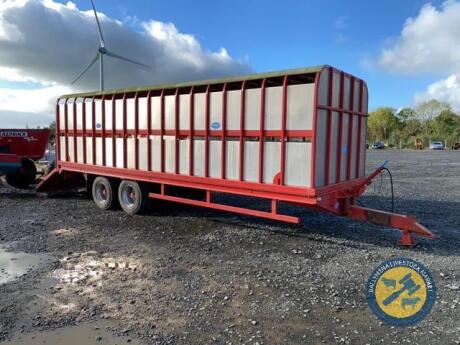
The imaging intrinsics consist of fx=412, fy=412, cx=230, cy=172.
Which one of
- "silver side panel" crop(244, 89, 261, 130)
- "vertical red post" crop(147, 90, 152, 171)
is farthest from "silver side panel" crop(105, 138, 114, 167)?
"silver side panel" crop(244, 89, 261, 130)

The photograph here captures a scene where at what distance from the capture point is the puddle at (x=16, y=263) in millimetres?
5785

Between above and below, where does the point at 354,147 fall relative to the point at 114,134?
below

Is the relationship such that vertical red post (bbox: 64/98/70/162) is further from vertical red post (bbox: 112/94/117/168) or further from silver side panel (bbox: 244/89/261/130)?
silver side panel (bbox: 244/89/261/130)

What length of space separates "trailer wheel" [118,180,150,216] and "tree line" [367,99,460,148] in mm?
73186

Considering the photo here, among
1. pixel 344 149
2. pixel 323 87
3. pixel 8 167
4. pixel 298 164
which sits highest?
pixel 323 87

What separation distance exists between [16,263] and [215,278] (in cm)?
314

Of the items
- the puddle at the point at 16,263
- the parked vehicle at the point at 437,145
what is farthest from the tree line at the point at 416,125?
the puddle at the point at 16,263

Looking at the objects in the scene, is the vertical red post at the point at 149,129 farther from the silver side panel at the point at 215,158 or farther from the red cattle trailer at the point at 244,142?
the silver side panel at the point at 215,158

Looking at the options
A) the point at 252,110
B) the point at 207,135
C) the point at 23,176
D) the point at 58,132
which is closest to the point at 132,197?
the point at 207,135

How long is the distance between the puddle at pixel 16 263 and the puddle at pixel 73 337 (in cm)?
178

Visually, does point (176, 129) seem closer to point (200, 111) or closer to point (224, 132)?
point (200, 111)

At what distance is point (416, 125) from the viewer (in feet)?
268

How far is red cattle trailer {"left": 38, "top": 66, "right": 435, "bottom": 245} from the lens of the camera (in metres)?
6.50

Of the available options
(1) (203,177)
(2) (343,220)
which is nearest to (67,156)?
(1) (203,177)
